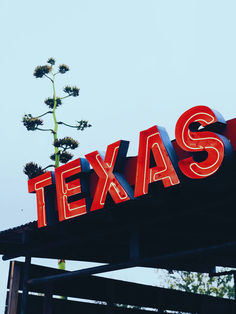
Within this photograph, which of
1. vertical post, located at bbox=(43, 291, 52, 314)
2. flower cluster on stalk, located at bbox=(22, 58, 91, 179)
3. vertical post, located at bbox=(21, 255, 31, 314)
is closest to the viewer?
vertical post, located at bbox=(21, 255, 31, 314)

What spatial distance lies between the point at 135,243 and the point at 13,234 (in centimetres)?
374

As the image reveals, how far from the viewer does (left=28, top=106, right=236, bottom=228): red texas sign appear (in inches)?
367

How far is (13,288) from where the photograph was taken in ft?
44.2

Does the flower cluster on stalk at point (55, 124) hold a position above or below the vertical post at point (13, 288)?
above

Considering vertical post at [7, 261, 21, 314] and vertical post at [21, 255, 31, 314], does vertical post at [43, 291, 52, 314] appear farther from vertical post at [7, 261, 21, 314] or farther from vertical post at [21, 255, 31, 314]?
vertical post at [21, 255, 31, 314]

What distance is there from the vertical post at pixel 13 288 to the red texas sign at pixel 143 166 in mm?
1986

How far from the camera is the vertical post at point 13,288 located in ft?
44.0

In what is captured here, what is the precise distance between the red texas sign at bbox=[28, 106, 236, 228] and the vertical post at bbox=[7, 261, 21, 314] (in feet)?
6.51

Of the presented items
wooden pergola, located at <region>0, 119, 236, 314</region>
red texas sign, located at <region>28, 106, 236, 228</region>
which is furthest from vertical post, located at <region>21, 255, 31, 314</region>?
red texas sign, located at <region>28, 106, 236, 228</region>

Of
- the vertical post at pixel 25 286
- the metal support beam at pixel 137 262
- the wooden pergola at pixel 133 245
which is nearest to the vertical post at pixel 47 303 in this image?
the wooden pergola at pixel 133 245

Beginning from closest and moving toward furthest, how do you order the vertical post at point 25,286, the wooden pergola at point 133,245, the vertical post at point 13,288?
the wooden pergola at point 133,245 < the vertical post at point 25,286 < the vertical post at point 13,288

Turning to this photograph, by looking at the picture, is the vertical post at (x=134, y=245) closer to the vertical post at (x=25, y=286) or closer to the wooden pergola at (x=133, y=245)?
the wooden pergola at (x=133, y=245)

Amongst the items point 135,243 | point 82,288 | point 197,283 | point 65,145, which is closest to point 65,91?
point 65,145

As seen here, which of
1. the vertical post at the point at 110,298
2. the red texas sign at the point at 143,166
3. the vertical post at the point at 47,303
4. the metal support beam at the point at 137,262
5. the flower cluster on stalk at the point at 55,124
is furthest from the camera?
the flower cluster on stalk at the point at 55,124
